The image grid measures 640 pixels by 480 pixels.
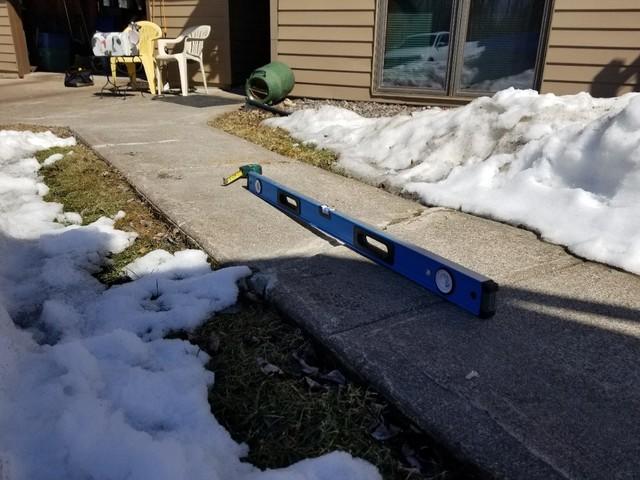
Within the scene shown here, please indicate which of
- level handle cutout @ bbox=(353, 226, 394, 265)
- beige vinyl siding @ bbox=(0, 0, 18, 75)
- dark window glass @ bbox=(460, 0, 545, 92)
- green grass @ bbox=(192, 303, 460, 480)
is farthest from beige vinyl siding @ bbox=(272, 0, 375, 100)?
beige vinyl siding @ bbox=(0, 0, 18, 75)

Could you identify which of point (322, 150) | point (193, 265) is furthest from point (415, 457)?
point (322, 150)

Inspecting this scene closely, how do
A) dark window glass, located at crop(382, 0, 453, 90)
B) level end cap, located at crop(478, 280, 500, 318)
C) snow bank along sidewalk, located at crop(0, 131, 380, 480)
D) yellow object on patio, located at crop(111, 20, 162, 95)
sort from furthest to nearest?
yellow object on patio, located at crop(111, 20, 162, 95) → dark window glass, located at crop(382, 0, 453, 90) → level end cap, located at crop(478, 280, 500, 318) → snow bank along sidewalk, located at crop(0, 131, 380, 480)

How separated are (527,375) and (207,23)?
27.1 ft

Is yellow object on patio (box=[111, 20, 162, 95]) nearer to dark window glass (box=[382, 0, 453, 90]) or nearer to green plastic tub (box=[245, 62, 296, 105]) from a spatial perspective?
green plastic tub (box=[245, 62, 296, 105])

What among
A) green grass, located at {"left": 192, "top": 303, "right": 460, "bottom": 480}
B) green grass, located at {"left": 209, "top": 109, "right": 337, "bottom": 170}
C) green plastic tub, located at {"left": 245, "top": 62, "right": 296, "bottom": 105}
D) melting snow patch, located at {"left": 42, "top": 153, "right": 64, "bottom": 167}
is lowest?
green grass, located at {"left": 192, "top": 303, "right": 460, "bottom": 480}

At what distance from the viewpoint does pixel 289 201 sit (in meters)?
2.98

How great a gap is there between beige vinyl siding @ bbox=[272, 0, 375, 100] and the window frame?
0.28ft

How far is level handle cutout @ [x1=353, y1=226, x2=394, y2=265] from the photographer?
2178mm

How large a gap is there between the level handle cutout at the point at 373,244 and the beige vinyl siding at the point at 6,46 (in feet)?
36.4

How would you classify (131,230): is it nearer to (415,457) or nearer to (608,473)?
(415,457)

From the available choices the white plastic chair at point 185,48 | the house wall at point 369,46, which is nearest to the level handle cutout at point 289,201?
the house wall at point 369,46

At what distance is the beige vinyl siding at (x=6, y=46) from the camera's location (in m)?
10.7

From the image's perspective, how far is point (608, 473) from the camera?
3.95 feet

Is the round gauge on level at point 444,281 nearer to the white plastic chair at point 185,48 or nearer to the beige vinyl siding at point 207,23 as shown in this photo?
the white plastic chair at point 185,48
